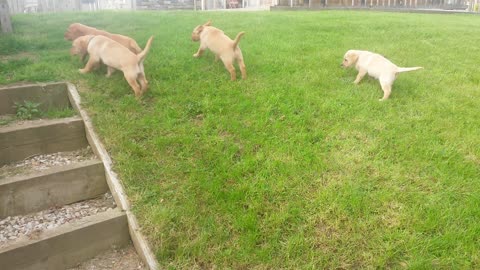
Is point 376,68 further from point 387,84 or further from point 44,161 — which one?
point 44,161

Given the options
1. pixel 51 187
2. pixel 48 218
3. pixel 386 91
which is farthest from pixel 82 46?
pixel 386 91

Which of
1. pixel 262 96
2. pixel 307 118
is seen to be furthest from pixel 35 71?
pixel 307 118

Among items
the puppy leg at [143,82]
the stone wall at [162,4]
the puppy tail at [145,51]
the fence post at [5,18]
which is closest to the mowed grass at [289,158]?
the puppy leg at [143,82]

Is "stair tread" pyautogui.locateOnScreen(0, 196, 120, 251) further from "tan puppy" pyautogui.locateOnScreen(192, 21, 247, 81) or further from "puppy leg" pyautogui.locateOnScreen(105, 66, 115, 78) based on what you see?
"tan puppy" pyautogui.locateOnScreen(192, 21, 247, 81)

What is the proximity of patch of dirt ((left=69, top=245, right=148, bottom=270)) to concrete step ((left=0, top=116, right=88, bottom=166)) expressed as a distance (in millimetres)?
1344

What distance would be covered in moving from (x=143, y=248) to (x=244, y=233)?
766mm

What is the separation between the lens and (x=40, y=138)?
11.5 ft

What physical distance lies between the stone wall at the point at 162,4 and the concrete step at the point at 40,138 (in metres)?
17.8

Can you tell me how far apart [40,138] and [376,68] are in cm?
402

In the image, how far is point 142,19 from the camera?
9398mm

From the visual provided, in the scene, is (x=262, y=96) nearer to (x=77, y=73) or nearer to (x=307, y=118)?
(x=307, y=118)

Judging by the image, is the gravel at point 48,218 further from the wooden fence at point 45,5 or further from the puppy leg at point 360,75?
the wooden fence at point 45,5

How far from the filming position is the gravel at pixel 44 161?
3223 mm

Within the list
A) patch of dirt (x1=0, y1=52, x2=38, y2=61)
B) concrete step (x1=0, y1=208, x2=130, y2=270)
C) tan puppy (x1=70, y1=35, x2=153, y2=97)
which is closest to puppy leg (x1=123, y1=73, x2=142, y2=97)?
tan puppy (x1=70, y1=35, x2=153, y2=97)
